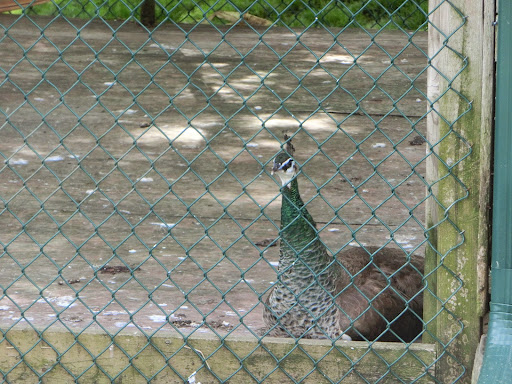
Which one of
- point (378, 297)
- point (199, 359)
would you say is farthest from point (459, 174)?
point (199, 359)

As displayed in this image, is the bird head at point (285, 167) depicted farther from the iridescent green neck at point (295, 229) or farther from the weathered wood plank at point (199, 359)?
the weathered wood plank at point (199, 359)

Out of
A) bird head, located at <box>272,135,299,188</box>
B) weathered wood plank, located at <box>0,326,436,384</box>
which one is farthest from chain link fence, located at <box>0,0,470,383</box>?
bird head, located at <box>272,135,299,188</box>

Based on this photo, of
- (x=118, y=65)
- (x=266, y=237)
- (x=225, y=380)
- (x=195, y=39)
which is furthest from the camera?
(x=195, y=39)

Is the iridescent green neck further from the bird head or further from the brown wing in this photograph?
the brown wing

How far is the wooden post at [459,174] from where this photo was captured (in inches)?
118

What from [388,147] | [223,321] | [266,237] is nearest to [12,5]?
[266,237]

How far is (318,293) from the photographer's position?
379cm

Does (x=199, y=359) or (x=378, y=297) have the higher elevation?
(x=378, y=297)

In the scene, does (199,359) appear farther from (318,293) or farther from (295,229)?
(295,229)

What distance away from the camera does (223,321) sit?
407cm

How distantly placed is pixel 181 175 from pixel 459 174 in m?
2.41

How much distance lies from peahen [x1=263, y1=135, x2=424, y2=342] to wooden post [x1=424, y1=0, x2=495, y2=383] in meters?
0.49

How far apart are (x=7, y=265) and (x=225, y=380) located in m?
1.92

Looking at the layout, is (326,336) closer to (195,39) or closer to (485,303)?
(485,303)
